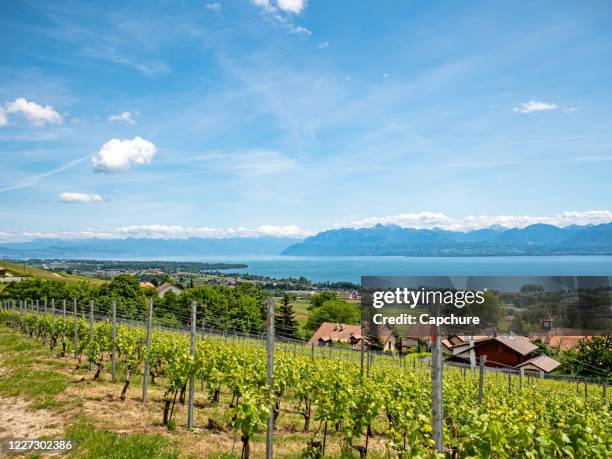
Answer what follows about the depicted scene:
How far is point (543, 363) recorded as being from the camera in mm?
39594

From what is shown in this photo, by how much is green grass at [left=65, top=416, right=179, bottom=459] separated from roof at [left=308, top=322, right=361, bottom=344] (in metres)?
53.3

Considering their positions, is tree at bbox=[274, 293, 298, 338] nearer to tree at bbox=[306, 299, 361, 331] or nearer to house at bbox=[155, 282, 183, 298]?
tree at bbox=[306, 299, 361, 331]

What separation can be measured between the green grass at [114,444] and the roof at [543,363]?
3903 centimetres

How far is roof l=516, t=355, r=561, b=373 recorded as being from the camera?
38588mm

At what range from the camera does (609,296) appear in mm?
37594

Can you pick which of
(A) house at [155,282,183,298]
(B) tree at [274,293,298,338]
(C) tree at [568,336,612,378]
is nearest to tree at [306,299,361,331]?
(B) tree at [274,293,298,338]

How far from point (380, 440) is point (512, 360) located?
37723 millimetres

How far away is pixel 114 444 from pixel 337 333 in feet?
186

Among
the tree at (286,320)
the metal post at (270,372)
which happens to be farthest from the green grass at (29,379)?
the tree at (286,320)

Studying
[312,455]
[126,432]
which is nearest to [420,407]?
[312,455]

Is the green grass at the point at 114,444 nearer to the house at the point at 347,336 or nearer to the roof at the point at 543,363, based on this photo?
the roof at the point at 543,363

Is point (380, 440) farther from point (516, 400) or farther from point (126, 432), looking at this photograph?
point (126, 432)

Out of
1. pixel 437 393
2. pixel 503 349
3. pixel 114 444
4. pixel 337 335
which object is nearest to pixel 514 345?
pixel 503 349

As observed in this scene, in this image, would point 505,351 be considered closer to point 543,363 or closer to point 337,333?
point 543,363
